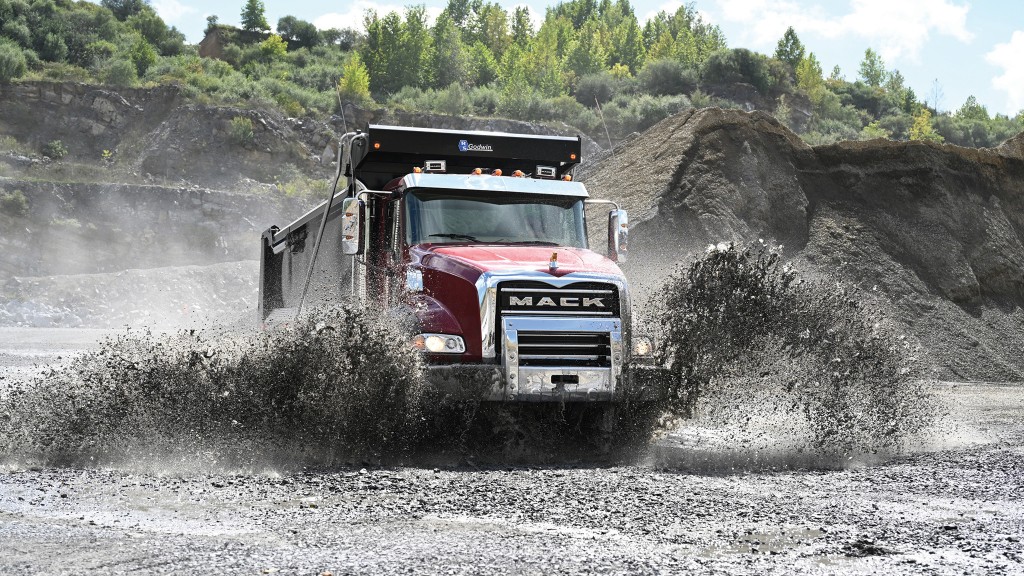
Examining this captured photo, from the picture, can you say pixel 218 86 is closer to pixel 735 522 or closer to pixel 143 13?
pixel 143 13

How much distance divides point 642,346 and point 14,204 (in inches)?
2327

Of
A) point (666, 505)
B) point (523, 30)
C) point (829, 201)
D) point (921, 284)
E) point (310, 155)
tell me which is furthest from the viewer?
point (523, 30)

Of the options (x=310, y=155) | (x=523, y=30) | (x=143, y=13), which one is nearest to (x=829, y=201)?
(x=310, y=155)

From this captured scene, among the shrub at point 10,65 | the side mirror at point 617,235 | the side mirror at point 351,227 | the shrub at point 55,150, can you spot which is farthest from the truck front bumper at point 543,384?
the shrub at point 10,65

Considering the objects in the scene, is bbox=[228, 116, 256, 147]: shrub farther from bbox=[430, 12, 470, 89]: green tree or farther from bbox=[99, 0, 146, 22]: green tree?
bbox=[99, 0, 146, 22]: green tree

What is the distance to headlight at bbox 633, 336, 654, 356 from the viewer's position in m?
9.30

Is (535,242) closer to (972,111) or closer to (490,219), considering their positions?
(490,219)

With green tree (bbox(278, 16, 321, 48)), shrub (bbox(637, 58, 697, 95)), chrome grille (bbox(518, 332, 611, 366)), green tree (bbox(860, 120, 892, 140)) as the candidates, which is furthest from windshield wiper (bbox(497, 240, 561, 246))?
green tree (bbox(278, 16, 321, 48))

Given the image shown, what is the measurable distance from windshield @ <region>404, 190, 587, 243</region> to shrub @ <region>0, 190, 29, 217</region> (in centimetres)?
5692

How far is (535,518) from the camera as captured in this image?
6.50 m

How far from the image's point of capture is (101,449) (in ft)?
28.1

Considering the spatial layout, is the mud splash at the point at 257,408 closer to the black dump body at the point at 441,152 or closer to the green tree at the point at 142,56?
the black dump body at the point at 441,152

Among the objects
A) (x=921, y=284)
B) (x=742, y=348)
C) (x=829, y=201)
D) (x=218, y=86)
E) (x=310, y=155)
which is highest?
(x=218, y=86)

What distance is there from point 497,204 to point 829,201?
544 inches
